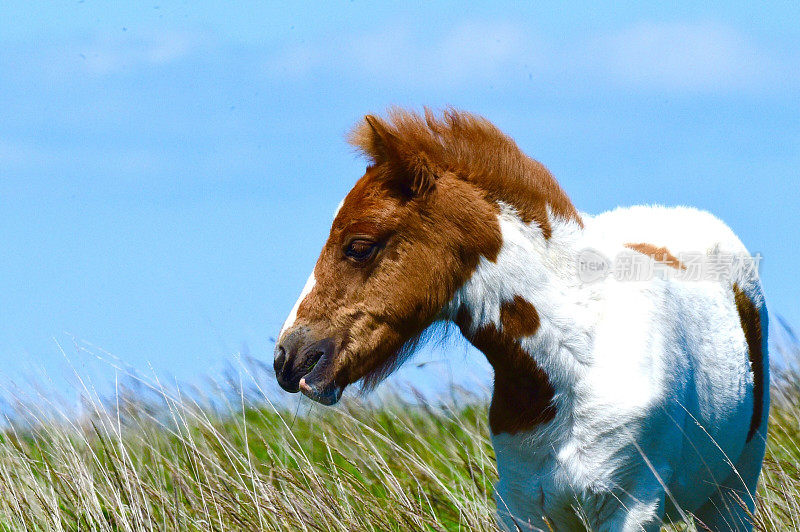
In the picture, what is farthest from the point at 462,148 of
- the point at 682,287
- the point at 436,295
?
the point at 682,287

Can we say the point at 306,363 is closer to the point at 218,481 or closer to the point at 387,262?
the point at 387,262

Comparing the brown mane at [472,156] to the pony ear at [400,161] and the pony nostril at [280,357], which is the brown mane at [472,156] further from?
the pony nostril at [280,357]

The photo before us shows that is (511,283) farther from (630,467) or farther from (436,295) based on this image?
(630,467)

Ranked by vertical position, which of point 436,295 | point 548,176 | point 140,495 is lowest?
point 140,495

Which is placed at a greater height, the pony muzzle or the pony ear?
the pony ear

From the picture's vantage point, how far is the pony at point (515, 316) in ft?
11.4

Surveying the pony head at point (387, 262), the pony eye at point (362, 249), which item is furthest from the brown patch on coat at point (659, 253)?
the pony eye at point (362, 249)

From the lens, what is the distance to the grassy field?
455cm

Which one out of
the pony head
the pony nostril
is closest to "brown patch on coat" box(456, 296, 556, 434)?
the pony head

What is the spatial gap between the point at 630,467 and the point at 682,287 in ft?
3.13

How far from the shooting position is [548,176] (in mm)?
3760

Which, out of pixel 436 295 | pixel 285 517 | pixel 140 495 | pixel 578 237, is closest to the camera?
pixel 436 295

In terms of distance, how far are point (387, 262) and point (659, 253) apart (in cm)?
157

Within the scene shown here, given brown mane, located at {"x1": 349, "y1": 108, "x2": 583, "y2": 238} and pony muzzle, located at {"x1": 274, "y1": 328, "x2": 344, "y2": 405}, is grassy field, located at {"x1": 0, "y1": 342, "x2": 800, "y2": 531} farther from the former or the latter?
brown mane, located at {"x1": 349, "y1": 108, "x2": 583, "y2": 238}
